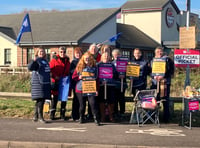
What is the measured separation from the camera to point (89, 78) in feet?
30.4

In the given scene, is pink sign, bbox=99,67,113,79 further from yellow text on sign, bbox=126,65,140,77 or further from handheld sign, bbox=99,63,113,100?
yellow text on sign, bbox=126,65,140,77

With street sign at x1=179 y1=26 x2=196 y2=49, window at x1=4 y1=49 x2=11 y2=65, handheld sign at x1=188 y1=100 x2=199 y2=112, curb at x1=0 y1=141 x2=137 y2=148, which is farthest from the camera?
window at x1=4 y1=49 x2=11 y2=65

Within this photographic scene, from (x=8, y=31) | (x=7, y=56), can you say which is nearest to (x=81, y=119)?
(x=7, y=56)

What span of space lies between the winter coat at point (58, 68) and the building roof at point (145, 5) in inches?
1322

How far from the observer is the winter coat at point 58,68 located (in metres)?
9.67

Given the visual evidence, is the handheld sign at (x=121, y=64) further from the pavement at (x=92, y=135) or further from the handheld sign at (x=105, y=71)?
the pavement at (x=92, y=135)

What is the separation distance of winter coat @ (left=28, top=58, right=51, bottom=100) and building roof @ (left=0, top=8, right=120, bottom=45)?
787 inches

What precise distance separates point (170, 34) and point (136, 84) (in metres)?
35.7

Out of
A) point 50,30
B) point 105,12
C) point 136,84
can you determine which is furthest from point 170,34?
point 136,84

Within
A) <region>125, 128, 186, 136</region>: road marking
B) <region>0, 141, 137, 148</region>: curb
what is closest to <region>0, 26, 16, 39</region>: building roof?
<region>125, 128, 186, 136</region>: road marking

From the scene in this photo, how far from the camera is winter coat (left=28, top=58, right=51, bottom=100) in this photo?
9312 millimetres

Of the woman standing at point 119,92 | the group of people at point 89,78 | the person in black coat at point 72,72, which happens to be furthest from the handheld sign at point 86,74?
the woman standing at point 119,92

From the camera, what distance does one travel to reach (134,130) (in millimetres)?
8758

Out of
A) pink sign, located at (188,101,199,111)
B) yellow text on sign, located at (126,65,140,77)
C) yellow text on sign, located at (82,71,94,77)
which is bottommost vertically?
pink sign, located at (188,101,199,111)
